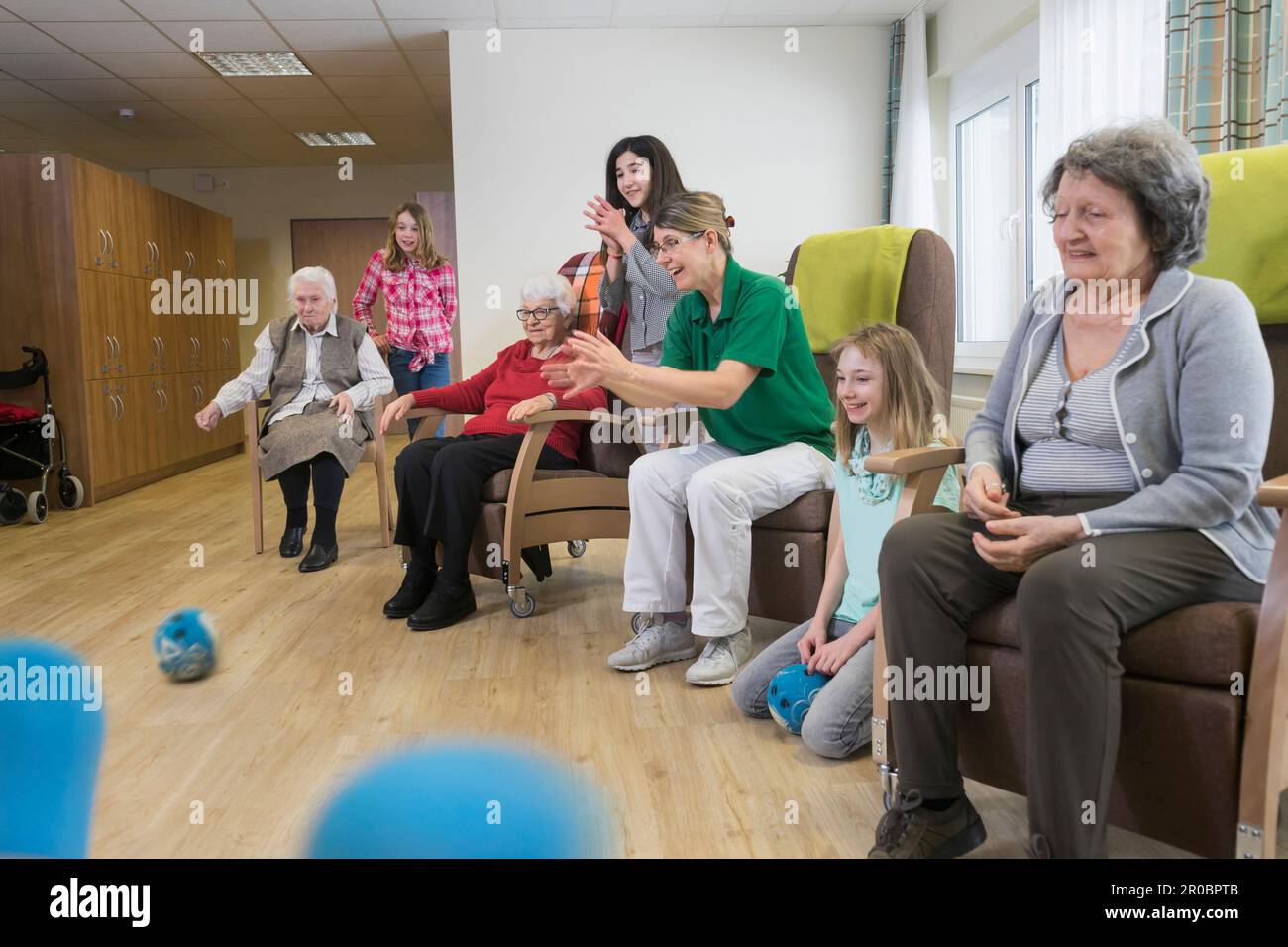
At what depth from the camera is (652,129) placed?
5.18 meters

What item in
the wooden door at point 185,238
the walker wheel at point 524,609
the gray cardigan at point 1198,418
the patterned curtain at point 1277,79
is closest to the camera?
the gray cardigan at point 1198,418

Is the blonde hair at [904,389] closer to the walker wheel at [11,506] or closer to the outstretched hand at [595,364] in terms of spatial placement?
the outstretched hand at [595,364]

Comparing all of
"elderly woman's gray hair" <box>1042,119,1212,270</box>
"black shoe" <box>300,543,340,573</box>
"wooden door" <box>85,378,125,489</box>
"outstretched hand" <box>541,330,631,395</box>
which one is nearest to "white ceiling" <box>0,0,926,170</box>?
"wooden door" <box>85,378,125,489</box>

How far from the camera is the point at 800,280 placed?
9.26ft

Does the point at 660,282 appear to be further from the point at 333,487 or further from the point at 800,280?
the point at 333,487

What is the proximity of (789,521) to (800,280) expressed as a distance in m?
0.84

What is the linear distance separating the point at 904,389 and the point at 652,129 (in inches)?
144

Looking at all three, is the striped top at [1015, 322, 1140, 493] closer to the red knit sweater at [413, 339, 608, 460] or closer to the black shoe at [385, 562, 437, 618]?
the red knit sweater at [413, 339, 608, 460]

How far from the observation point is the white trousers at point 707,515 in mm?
2244

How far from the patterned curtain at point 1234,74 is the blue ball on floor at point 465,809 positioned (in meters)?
2.26

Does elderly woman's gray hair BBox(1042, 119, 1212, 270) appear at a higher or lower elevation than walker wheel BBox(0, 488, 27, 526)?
higher

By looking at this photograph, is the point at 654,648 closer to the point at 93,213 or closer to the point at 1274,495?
the point at 1274,495

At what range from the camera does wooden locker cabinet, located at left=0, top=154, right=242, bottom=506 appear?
5199 millimetres

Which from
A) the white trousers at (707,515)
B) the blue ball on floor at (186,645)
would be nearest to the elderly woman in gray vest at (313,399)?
the blue ball on floor at (186,645)
